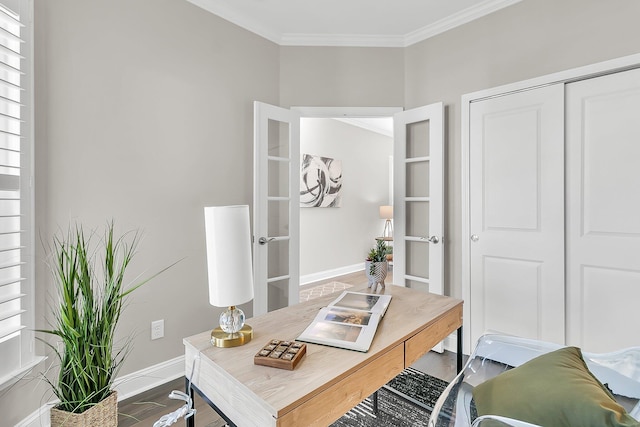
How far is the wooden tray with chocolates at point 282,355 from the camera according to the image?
1.00 meters

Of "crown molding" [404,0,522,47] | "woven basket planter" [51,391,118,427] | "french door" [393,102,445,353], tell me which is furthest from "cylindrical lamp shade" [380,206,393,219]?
"woven basket planter" [51,391,118,427]

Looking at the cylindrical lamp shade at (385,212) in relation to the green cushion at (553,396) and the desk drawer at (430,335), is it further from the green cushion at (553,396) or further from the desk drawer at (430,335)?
the green cushion at (553,396)

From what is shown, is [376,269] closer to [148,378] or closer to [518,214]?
[518,214]

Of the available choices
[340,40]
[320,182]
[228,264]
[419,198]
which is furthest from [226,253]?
[320,182]

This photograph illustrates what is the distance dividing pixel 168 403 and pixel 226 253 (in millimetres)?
1467

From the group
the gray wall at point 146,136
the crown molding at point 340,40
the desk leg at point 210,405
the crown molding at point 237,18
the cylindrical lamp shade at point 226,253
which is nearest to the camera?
the desk leg at point 210,405

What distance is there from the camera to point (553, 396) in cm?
73

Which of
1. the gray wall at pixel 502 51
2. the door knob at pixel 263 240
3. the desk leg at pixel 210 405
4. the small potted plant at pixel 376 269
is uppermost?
the gray wall at pixel 502 51

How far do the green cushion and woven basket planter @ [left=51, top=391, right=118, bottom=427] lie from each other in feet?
3.85

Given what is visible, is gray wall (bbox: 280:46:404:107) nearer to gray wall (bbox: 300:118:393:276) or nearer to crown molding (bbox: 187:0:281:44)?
crown molding (bbox: 187:0:281:44)

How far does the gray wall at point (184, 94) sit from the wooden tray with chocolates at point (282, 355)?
55.2 inches

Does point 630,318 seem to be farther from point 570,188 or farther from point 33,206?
point 33,206

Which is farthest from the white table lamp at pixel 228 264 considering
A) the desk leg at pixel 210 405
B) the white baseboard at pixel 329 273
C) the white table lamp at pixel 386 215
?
the white table lamp at pixel 386 215

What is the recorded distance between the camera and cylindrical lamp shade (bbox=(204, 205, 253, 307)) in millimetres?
1151
